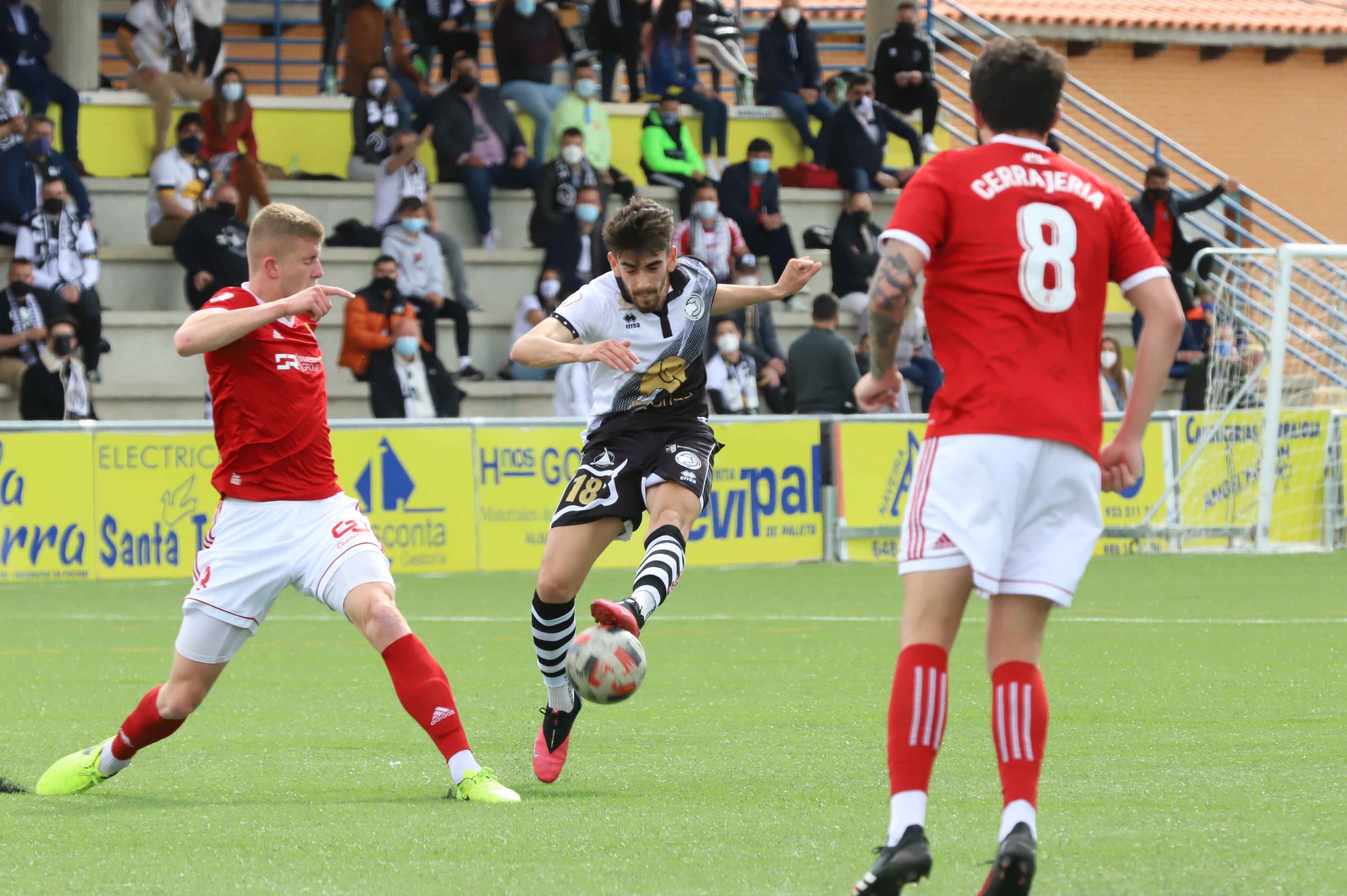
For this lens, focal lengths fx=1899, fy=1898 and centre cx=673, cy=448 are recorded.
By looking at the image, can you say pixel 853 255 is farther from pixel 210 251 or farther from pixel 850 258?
pixel 210 251

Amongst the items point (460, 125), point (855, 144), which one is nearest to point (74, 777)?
point (460, 125)

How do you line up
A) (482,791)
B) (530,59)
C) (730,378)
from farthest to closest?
(530,59)
(730,378)
(482,791)

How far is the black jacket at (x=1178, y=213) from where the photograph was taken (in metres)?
22.7

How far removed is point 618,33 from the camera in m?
22.9

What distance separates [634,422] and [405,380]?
1122 cm

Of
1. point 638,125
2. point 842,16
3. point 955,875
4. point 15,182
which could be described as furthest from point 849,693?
point 842,16

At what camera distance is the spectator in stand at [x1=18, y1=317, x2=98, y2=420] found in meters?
16.5

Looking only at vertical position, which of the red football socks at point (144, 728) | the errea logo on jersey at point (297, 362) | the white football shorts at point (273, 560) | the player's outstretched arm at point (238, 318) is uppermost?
the player's outstretched arm at point (238, 318)

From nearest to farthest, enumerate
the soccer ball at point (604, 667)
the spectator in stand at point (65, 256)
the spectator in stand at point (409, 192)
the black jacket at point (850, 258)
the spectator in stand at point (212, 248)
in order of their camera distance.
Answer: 1. the soccer ball at point (604, 667)
2. the spectator in stand at point (65, 256)
3. the spectator in stand at point (212, 248)
4. the spectator in stand at point (409, 192)
5. the black jacket at point (850, 258)

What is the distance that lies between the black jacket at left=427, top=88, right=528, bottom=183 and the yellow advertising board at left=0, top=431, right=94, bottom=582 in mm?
6460

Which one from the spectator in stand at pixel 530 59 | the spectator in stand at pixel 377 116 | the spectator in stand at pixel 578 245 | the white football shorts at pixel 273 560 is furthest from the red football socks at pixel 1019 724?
the spectator in stand at pixel 530 59

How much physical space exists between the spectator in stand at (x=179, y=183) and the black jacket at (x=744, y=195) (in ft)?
18.3

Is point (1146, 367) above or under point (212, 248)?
above

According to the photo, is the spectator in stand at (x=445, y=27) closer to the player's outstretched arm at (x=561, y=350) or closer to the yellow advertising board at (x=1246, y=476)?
the yellow advertising board at (x=1246, y=476)
